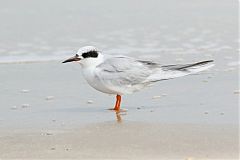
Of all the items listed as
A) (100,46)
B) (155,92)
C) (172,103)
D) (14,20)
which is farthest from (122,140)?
(14,20)

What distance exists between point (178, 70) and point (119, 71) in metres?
0.56

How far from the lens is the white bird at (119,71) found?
6152mm

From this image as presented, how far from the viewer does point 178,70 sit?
6.37m

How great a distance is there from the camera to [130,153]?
4562mm

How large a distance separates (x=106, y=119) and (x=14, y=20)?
514cm

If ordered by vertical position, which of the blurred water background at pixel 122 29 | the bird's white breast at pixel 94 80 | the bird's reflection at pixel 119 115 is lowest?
the bird's reflection at pixel 119 115

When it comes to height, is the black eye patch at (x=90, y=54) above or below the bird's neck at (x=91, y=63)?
above

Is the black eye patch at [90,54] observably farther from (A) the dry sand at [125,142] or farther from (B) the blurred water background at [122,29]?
(B) the blurred water background at [122,29]

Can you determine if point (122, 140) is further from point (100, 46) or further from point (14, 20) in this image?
point (14, 20)

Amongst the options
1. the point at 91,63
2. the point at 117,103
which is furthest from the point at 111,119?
the point at 91,63

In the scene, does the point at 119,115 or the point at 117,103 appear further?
the point at 117,103

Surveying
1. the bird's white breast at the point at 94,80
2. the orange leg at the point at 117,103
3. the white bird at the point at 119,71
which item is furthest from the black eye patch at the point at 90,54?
the orange leg at the point at 117,103

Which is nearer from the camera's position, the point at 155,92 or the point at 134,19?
the point at 155,92

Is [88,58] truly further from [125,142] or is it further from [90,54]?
[125,142]
